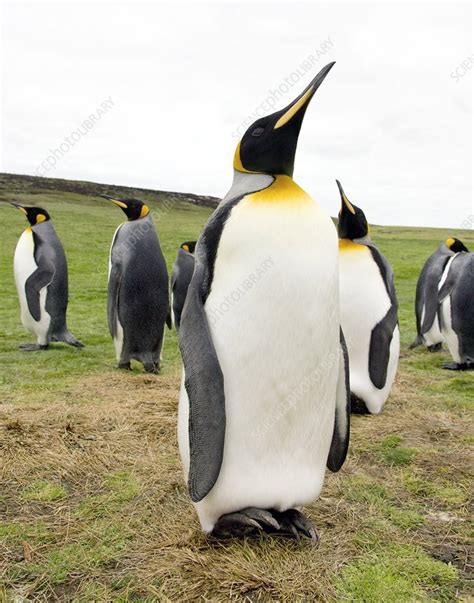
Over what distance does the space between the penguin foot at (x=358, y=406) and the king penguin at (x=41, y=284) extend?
4.65 meters

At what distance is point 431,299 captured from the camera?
8672mm

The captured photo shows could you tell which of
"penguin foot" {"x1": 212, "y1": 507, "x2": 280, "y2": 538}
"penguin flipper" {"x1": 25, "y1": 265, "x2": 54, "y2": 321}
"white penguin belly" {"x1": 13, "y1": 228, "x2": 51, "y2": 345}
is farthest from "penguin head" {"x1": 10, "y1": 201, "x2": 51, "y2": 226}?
"penguin foot" {"x1": 212, "y1": 507, "x2": 280, "y2": 538}

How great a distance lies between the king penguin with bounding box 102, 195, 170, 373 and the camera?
640 cm

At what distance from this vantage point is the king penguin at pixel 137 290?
6.40 m

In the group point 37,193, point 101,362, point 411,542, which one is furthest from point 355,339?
point 37,193

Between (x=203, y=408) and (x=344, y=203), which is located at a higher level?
(x=344, y=203)

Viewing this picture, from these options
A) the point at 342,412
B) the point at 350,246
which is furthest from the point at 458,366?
the point at 342,412

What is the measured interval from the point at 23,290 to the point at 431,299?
19.4ft

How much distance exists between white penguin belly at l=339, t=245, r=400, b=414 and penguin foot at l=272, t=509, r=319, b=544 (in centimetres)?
241

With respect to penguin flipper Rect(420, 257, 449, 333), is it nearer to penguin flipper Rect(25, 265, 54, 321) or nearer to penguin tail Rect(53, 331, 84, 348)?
penguin tail Rect(53, 331, 84, 348)

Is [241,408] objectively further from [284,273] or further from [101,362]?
[101,362]

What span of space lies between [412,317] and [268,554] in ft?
36.0

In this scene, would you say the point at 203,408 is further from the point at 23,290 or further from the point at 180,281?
the point at 180,281

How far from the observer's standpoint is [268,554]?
91.9 inches
